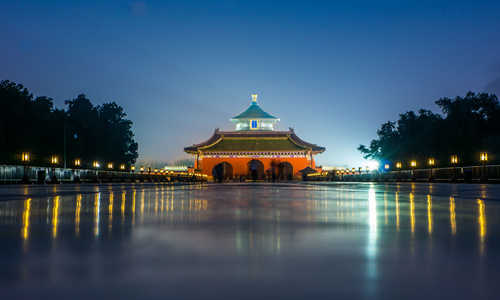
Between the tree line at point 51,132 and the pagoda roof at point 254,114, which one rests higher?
the pagoda roof at point 254,114

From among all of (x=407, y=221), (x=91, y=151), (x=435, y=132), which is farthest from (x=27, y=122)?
(x=407, y=221)

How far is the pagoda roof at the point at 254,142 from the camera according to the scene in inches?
2233

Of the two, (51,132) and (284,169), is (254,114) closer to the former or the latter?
(284,169)

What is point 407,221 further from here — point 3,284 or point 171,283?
point 3,284

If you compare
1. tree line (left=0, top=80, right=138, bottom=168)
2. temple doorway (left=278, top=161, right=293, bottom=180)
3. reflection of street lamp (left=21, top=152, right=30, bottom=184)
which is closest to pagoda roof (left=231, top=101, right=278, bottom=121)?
temple doorway (left=278, top=161, right=293, bottom=180)

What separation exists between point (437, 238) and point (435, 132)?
38.3 m

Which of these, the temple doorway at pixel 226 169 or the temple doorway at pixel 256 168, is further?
the temple doorway at pixel 226 169

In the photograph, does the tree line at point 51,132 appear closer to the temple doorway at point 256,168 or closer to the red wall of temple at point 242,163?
the red wall of temple at point 242,163

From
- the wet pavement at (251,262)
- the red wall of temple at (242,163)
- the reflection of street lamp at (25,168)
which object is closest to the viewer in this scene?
the wet pavement at (251,262)

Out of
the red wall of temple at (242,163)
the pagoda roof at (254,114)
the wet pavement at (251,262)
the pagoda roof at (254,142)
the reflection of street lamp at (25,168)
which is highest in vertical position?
the pagoda roof at (254,114)

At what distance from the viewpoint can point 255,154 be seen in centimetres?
5709

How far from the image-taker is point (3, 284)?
1.57 m

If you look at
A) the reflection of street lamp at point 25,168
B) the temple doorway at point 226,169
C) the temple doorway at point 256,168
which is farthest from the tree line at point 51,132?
the temple doorway at point 256,168

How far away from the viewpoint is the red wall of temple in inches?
2228
